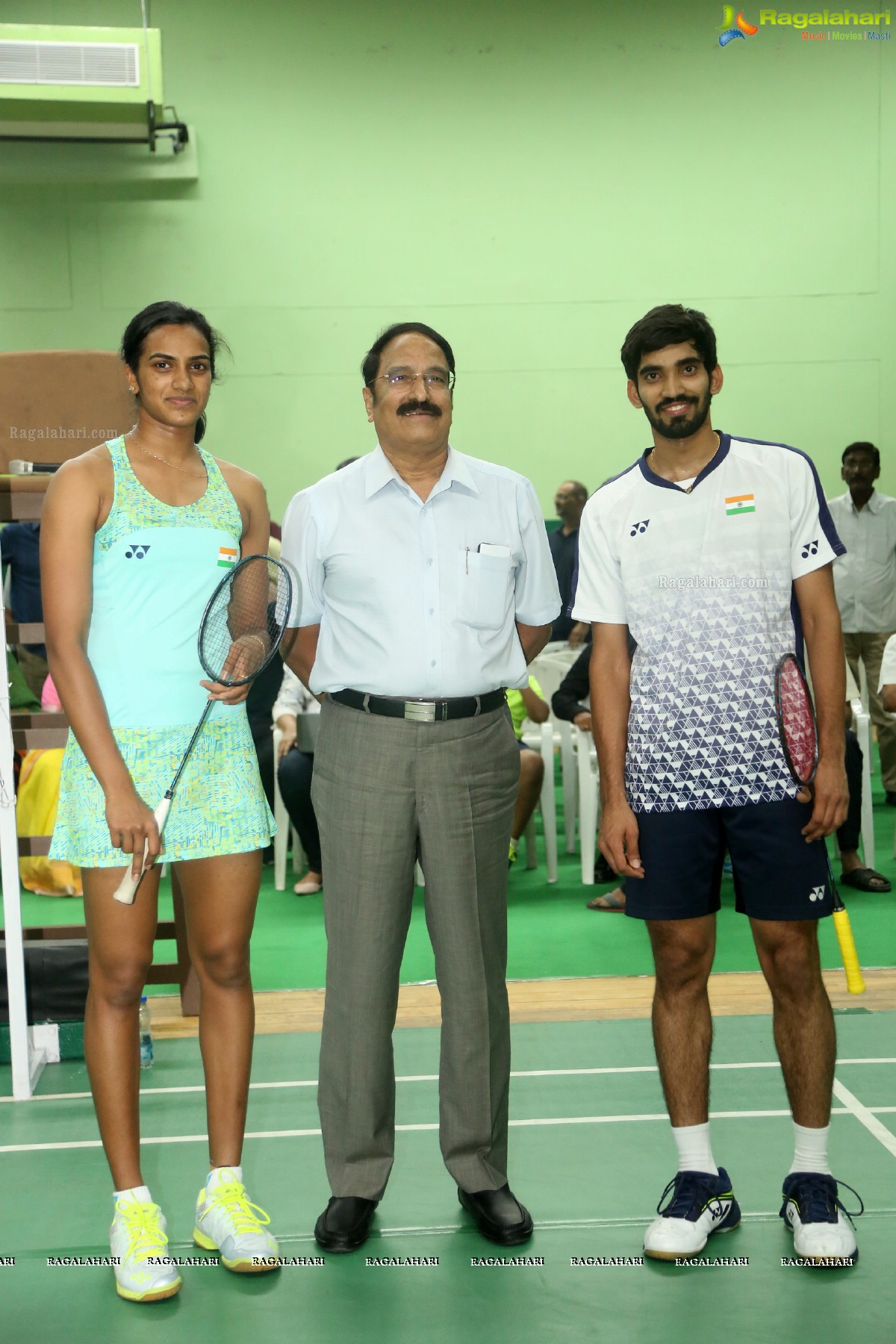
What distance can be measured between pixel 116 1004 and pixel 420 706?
0.87m

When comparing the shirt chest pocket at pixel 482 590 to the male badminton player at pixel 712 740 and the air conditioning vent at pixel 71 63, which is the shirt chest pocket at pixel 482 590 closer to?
the male badminton player at pixel 712 740

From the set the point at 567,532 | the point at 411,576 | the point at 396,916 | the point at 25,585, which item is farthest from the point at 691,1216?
the point at 567,532

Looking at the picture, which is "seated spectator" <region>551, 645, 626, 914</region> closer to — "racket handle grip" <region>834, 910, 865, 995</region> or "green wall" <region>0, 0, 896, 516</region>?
"racket handle grip" <region>834, 910, 865, 995</region>

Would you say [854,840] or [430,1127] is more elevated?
[854,840]

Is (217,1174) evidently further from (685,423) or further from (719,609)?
(685,423)

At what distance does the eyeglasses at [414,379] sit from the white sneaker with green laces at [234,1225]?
172 centimetres

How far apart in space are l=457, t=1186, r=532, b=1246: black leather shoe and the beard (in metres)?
1.72

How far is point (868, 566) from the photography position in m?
8.59

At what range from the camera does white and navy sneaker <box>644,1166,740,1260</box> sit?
8.79 feet

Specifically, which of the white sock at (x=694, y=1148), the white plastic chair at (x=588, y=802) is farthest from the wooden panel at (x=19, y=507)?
the white plastic chair at (x=588, y=802)

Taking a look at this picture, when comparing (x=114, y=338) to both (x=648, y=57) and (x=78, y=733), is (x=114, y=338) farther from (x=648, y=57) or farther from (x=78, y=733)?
(x=78, y=733)

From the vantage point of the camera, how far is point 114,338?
31.9ft

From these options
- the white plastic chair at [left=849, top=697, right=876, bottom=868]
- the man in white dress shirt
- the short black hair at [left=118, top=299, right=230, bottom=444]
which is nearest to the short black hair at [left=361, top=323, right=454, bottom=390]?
the man in white dress shirt

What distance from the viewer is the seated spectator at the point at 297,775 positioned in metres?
6.41
